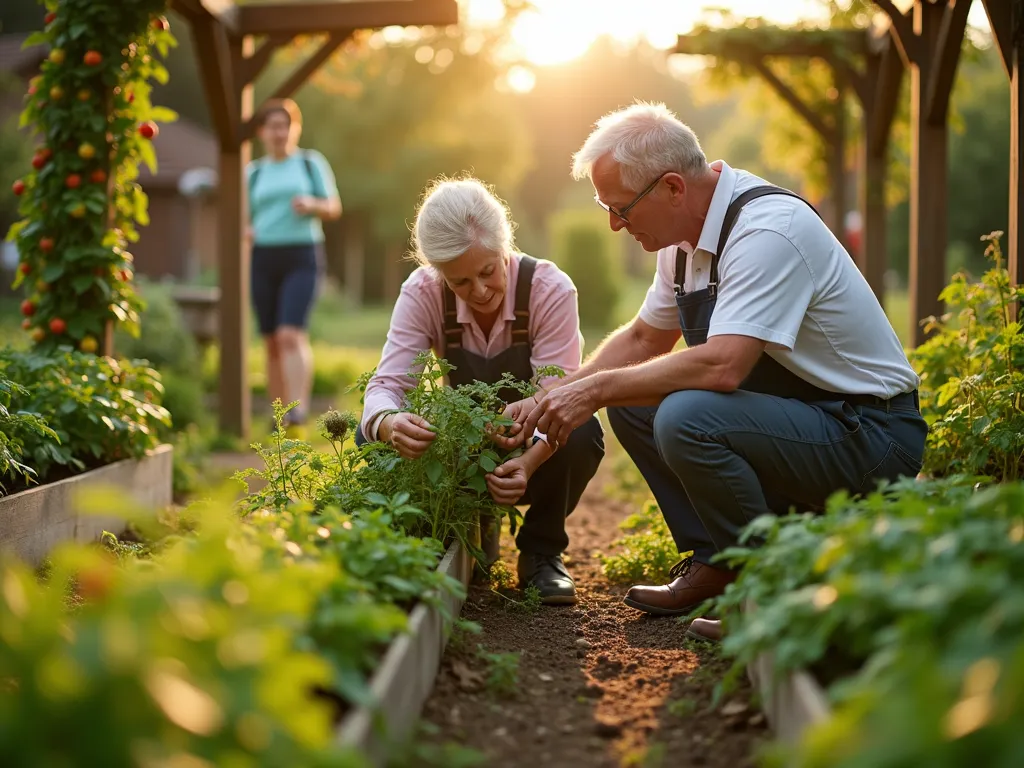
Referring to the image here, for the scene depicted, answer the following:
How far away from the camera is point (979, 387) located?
338 cm

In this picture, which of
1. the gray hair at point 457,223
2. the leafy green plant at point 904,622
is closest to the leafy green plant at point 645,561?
the gray hair at point 457,223

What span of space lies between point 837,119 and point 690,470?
7011 millimetres

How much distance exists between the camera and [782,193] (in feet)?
9.84

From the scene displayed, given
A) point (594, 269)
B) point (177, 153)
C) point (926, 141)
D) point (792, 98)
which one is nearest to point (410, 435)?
point (926, 141)

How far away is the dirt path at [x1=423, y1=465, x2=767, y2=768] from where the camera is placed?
2086 mm

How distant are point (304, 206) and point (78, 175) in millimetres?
2222

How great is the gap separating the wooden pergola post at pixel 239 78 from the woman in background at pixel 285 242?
118mm

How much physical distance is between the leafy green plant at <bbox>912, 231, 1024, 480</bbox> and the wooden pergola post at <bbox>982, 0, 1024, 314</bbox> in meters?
0.26

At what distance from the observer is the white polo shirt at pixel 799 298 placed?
2.76m

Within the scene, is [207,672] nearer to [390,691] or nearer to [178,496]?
[390,691]

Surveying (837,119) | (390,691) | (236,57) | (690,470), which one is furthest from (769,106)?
(390,691)

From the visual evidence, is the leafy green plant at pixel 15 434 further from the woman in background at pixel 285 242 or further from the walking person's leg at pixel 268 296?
the walking person's leg at pixel 268 296

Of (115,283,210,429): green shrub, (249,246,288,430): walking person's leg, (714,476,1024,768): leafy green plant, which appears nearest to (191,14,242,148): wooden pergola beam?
(249,246,288,430): walking person's leg

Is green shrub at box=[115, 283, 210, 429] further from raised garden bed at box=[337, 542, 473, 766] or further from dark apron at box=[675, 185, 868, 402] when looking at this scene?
raised garden bed at box=[337, 542, 473, 766]
